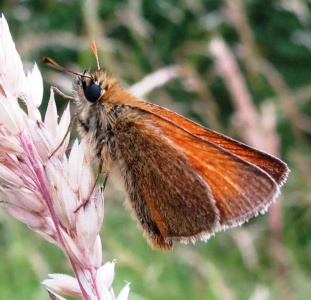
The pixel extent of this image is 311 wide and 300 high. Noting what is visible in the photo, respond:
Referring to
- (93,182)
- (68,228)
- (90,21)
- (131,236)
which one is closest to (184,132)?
(93,182)

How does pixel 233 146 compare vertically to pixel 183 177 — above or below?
above

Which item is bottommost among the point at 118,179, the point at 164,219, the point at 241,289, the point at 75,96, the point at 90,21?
the point at 164,219

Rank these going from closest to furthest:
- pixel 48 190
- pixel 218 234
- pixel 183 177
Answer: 1. pixel 48 190
2. pixel 183 177
3. pixel 218 234

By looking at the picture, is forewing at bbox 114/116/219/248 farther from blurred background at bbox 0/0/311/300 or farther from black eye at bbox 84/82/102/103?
blurred background at bbox 0/0/311/300

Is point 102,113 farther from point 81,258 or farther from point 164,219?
point 81,258

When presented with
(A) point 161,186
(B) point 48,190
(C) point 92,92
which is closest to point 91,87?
(C) point 92,92

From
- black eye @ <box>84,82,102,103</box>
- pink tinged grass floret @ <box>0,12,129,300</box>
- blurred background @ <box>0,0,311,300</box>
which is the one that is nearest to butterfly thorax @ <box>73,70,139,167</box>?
black eye @ <box>84,82,102,103</box>

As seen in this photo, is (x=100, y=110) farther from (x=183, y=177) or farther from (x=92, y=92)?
(x=183, y=177)

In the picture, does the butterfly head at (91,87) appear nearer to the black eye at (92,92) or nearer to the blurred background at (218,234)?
the black eye at (92,92)

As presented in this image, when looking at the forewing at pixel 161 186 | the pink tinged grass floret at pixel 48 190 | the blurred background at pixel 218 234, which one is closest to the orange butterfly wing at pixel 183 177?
the forewing at pixel 161 186
